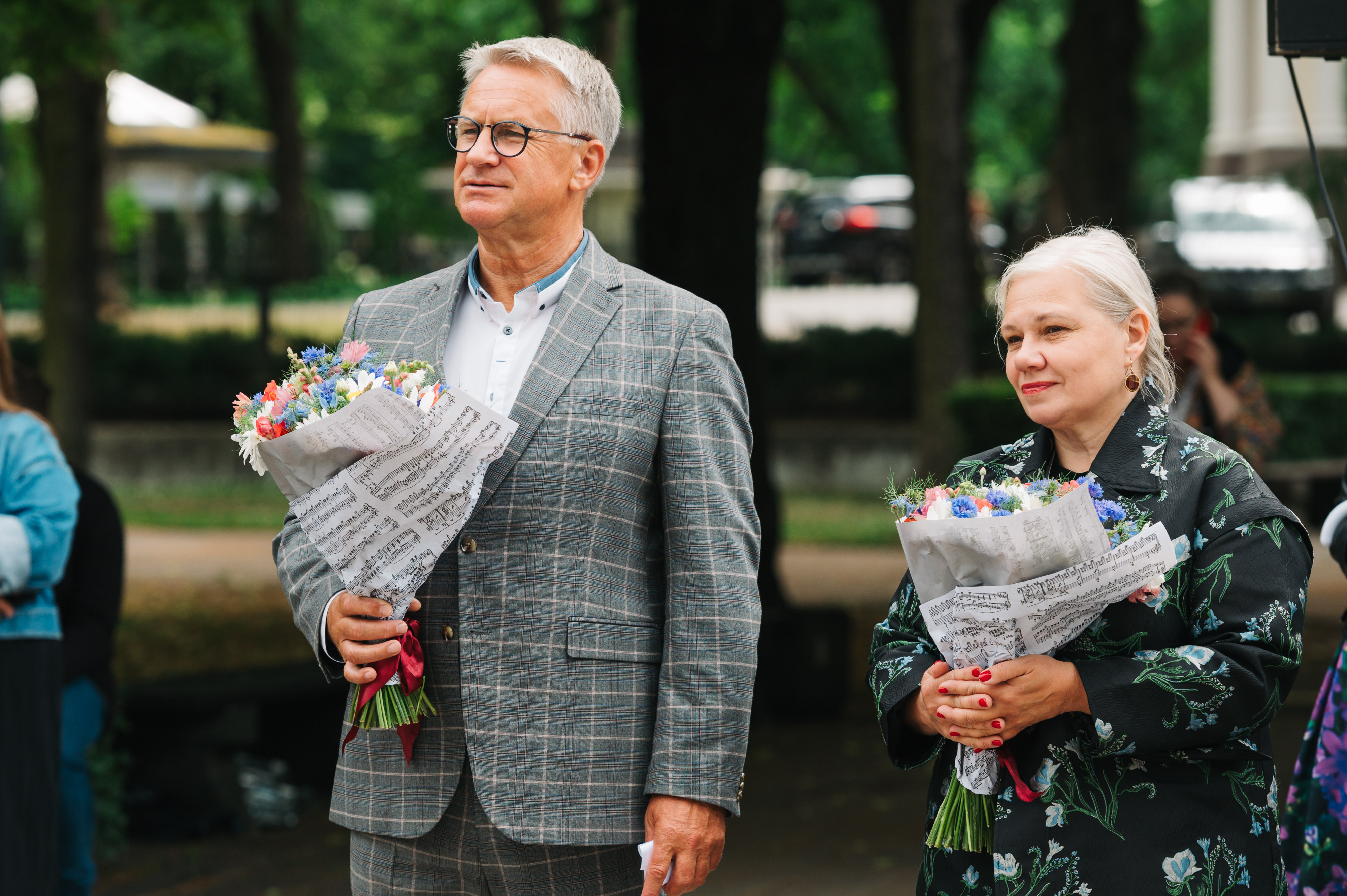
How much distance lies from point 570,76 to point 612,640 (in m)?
1.00

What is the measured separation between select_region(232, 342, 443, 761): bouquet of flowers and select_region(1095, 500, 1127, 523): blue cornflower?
1.05 m

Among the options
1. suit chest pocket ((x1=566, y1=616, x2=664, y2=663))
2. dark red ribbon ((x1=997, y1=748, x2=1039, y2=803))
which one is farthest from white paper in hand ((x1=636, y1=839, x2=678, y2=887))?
dark red ribbon ((x1=997, y1=748, x2=1039, y2=803))

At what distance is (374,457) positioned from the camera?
2.59 m

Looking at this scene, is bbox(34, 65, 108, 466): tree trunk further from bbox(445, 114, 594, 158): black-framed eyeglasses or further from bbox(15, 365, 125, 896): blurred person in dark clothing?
bbox(445, 114, 594, 158): black-framed eyeglasses

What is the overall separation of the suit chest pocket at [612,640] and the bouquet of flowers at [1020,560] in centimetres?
52

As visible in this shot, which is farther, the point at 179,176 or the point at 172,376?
the point at 179,176

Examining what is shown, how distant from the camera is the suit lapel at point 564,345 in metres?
2.77

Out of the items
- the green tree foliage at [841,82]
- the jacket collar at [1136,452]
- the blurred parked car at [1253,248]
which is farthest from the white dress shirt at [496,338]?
the green tree foliage at [841,82]

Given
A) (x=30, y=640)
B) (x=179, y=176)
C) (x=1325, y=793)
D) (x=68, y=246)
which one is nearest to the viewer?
(x=1325, y=793)

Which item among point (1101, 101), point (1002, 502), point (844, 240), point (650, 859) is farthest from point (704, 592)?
point (844, 240)

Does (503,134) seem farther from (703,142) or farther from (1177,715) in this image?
(703,142)

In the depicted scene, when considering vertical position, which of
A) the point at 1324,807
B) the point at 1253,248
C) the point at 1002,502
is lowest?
the point at 1324,807

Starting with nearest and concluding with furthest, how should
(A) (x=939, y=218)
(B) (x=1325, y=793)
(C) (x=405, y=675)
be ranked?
(C) (x=405, y=675)
(B) (x=1325, y=793)
(A) (x=939, y=218)

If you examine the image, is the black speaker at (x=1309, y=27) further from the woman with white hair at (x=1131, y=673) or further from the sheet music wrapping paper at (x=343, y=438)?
the sheet music wrapping paper at (x=343, y=438)
